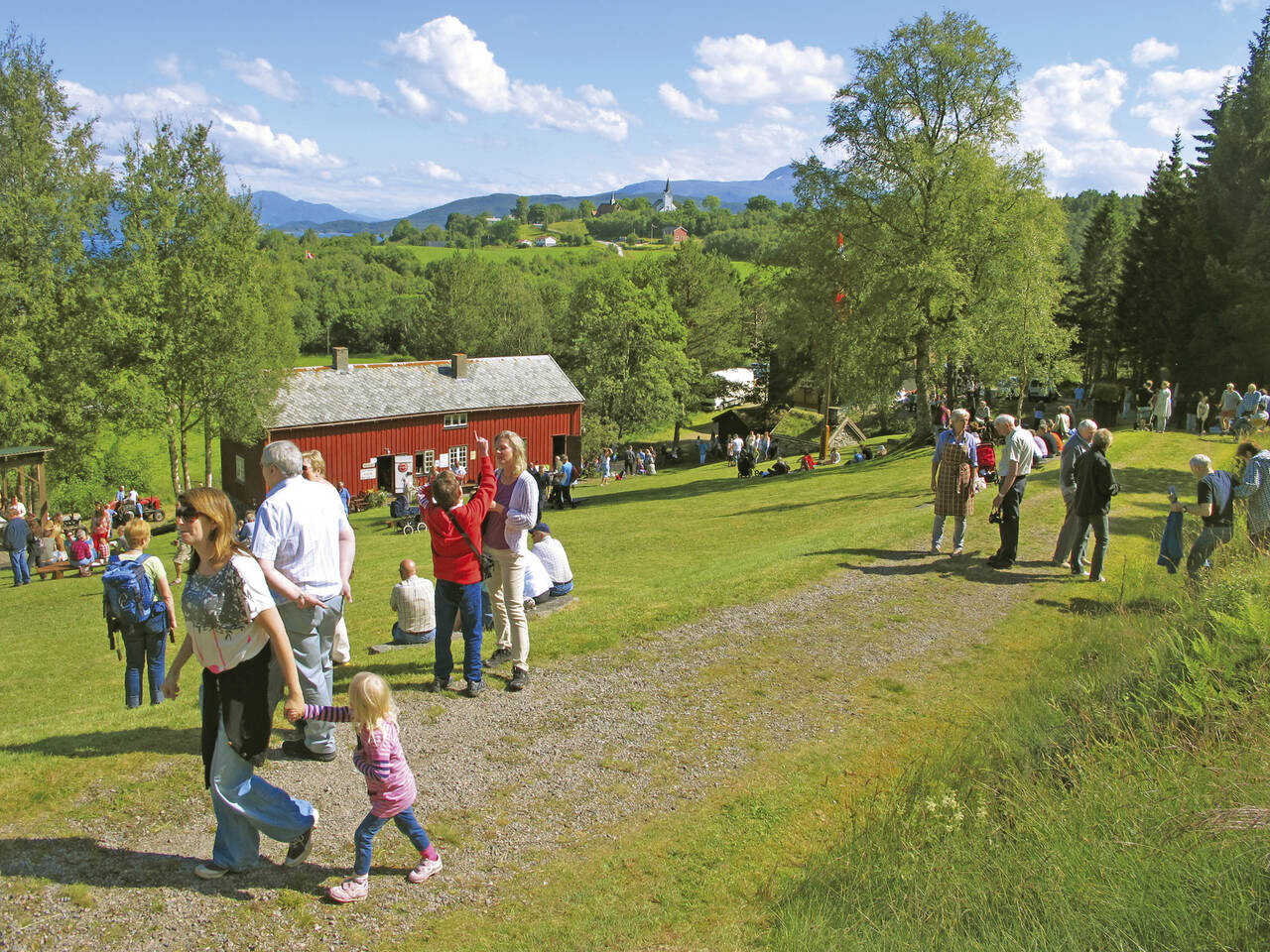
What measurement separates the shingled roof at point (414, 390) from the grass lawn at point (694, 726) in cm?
1969

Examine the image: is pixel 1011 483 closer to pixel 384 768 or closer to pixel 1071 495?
pixel 1071 495

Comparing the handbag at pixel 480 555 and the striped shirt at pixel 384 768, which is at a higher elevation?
the handbag at pixel 480 555

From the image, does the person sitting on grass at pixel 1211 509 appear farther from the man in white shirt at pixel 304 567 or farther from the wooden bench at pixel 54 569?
the wooden bench at pixel 54 569

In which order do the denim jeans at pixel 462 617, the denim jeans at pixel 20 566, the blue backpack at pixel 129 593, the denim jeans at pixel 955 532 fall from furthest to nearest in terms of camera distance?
1. the denim jeans at pixel 20 566
2. the denim jeans at pixel 955 532
3. the blue backpack at pixel 129 593
4. the denim jeans at pixel 462 617

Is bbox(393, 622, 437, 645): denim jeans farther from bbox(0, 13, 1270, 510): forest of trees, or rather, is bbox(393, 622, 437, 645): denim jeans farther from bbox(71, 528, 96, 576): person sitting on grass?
bbox(0, 13, 1270, 510): forest of trees

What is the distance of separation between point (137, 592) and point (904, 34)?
29.3 m

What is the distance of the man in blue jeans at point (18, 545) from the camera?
2017cm

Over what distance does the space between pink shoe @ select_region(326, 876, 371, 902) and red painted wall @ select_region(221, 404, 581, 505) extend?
102 ft

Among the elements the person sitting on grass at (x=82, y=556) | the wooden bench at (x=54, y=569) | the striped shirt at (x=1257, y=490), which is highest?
the striped shirt at (x=1257, y=490)

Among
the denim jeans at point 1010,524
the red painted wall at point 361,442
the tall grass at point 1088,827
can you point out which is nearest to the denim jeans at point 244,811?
the tall grass at point 1088,827

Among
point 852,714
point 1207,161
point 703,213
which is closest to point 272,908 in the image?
point 852,714

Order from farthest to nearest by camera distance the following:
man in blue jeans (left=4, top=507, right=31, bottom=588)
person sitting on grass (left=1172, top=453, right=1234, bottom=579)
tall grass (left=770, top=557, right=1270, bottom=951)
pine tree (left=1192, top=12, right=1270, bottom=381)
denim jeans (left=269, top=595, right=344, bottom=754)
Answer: pine tree (left=1192, top=12, right=1270, bottom=381)
man in blue jeans (left=4, top=507, right=31, bottom=588)
person sitting on grass (left=1172, top=453, right=1234, bottom=579)
denim jeans (left=269, top=595, right=344, bottom=754)
tall grass (left=770, top=557, right=1270, bottom=951)

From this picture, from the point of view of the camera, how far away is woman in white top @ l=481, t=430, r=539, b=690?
748 centimetres

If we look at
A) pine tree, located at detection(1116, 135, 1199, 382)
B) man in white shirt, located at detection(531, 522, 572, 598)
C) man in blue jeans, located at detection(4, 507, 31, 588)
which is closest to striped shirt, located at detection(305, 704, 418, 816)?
man in white shirt, located at detection(531, 522, 572, 598)
